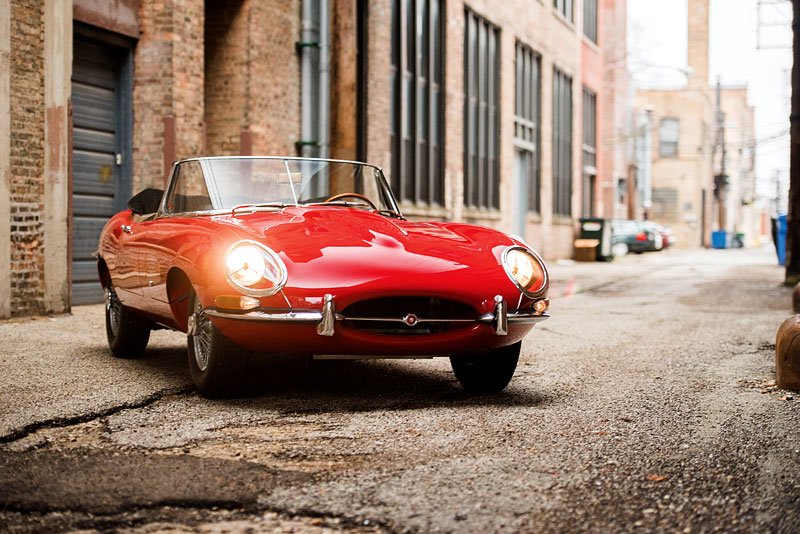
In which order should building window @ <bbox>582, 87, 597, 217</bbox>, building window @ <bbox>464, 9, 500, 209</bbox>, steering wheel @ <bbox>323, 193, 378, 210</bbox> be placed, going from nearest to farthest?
steering wheel @ <bbox>323, 193, 378, 210</bbox> → building window @ <bbox>464, 9, 500, 209</bbox> → building window @ <bbox>582, 87, 597, 217</bbox>

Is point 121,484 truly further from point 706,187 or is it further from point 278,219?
point 706,187

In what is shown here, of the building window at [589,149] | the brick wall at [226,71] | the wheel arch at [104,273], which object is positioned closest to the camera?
the wheel arch at [104,273]

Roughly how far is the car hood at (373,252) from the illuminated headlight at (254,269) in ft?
0.17

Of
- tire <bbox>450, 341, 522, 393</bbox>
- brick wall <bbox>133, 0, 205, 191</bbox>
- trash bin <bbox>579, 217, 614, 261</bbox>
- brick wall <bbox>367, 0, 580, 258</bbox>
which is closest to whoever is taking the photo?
tire <bbox>450, 341, 522, 393</bbox>

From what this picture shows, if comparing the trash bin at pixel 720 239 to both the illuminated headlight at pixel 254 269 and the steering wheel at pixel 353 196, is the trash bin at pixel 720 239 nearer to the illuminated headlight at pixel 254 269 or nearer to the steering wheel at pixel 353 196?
the steering wheel at pixel 353 196

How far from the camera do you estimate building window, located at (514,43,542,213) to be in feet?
83.5

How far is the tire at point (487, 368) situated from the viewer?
5484 millimetres

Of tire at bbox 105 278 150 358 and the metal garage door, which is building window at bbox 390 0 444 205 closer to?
the metal garage door

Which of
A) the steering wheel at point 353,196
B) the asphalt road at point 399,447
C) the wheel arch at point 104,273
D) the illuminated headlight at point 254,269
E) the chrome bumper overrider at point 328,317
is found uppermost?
the steering wheel at point 353,196

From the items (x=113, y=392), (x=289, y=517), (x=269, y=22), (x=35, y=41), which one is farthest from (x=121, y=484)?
(x=269, y=22)

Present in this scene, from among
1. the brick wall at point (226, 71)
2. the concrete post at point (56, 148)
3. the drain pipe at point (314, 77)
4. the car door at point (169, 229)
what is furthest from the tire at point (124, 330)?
the drain pipe at point (314, 77)

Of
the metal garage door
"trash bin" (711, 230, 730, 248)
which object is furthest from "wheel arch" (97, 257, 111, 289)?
"trash bin" (711, 230, 730, 248)

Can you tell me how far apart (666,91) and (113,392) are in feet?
215

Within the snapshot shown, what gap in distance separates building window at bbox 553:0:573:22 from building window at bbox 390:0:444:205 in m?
9.86
